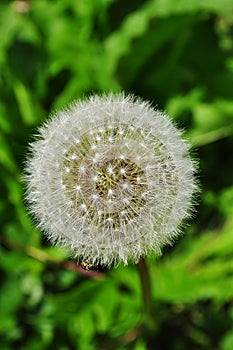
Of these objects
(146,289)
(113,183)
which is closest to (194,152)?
(146,289)

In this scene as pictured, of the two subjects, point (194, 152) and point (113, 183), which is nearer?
point (113, 183)

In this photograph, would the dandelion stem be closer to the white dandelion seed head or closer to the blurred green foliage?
the blurred green foliage

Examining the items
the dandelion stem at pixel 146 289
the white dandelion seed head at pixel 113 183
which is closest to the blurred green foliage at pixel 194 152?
the dandelion stem at pixel 146 289

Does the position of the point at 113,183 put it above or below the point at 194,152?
above

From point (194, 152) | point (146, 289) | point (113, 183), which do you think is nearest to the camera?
point (113, 183)

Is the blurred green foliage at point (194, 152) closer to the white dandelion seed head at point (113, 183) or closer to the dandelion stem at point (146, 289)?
the dandelion stem at point (146, 289)

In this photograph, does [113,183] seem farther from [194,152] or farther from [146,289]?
[194,152]

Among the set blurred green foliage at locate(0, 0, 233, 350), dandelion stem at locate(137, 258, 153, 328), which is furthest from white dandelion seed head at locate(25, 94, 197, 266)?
blurred green foliage at locate(0, 0, 233, 350)
